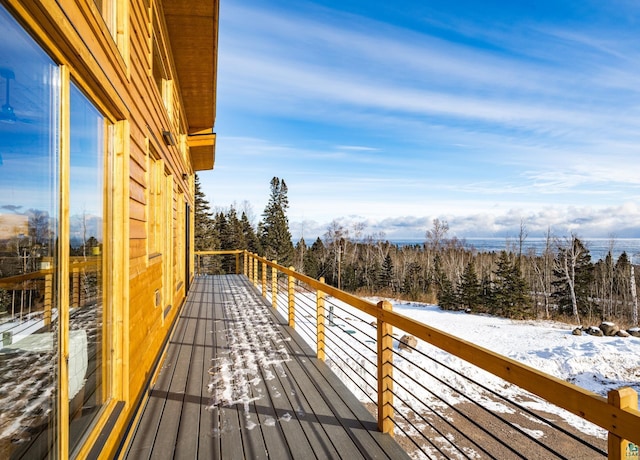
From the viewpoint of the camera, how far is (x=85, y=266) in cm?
178

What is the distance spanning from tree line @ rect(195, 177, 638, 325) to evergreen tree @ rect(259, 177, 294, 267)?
0.32 feet

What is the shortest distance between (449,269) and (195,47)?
43962 mm

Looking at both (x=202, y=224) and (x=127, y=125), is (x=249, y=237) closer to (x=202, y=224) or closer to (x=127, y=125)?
(x=202, y=224)

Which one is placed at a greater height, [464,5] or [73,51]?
[464,5]

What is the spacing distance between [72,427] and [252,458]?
1099 mm

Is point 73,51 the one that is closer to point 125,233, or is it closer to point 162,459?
point 125,233

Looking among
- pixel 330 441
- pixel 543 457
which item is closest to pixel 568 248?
pixel 543 457

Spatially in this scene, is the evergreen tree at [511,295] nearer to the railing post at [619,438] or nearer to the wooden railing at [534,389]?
the wooden railing at [534,389]

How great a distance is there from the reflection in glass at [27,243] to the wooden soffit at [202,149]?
27.4ft

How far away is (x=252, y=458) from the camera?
7.47ft

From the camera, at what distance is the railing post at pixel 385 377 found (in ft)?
8.46

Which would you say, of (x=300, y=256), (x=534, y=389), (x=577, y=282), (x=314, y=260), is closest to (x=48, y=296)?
(x=534, y=389)

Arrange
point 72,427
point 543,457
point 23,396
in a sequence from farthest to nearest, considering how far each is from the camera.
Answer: point 543,457
point 72,427
point 23,396

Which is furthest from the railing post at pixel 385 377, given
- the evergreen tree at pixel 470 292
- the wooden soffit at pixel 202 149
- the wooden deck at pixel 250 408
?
the evergreen tree at pixel 470 292
